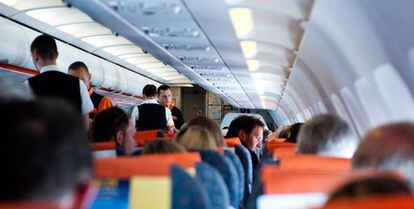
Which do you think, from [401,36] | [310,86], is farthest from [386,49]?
[310,86]

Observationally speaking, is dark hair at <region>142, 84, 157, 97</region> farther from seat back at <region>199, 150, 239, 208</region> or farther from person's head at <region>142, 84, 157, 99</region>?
seat back at <region>199, 150, 239, 208</region>

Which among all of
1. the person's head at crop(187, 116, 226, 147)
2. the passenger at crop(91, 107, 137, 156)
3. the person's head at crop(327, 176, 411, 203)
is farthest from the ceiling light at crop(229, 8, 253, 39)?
the person's head at crop(327, 176, 411, 203)

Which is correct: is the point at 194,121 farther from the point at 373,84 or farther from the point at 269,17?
the point at 269,17

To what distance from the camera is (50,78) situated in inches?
195

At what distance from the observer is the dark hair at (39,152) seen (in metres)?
1.08

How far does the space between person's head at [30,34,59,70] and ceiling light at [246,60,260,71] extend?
630 centimetres

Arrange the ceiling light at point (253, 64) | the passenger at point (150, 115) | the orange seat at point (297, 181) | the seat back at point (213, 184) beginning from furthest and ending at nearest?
the ceiling light at point (253, 64)
the passenger at point (150, 115)
the seat back at point (213, 184)
the orange seat at point (297, 181)

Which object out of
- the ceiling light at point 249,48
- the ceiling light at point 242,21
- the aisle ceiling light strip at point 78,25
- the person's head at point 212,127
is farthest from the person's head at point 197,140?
the ceiling light at point 249,48

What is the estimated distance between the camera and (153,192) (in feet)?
7.16

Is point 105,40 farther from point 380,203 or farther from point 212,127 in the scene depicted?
point 380,203

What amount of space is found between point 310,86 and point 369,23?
6.07m

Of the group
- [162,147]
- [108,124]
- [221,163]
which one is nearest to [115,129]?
→ [108,124]

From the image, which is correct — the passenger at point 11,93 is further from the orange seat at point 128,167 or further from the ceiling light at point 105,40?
the ceiling light at point 105,40

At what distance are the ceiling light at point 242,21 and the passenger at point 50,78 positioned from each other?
235 centimetres
